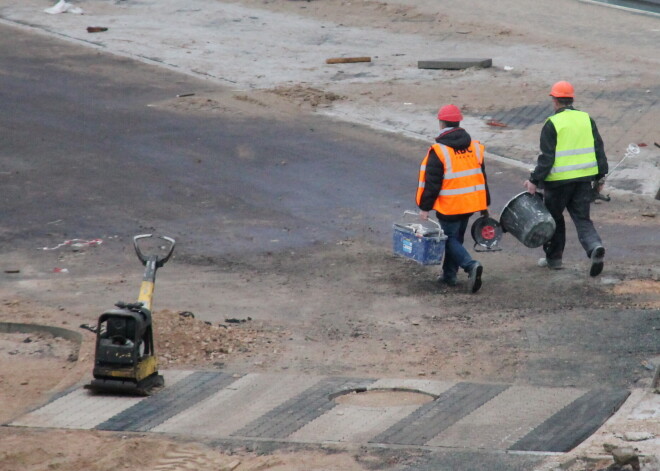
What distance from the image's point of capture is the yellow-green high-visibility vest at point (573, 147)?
11.9 meters

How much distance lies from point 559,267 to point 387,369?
331cm

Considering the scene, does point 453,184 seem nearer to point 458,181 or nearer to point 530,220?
point 458,181

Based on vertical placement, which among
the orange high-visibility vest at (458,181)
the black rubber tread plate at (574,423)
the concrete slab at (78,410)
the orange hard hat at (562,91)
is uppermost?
the orange hard hat at (562,91)

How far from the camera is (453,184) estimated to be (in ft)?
38.6

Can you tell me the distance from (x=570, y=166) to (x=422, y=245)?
172 centimetres

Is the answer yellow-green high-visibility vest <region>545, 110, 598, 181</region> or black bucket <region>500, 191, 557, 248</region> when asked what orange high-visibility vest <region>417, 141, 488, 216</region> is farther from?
yellow-green high-visibility vest <region>545, 110, 598, 181</region>

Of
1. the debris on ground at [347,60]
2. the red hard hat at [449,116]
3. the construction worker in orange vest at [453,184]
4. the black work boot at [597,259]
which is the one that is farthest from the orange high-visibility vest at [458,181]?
the debris on ground at [347,60]

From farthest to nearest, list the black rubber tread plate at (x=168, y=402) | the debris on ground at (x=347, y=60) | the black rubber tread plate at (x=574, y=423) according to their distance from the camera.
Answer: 1. the debris on ground at (x=347, y=60)
2. the black rubber tread plate at (x=168, y=402)
3. the black rubber tread plate at (x=574, y=423)

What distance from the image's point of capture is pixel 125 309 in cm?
919

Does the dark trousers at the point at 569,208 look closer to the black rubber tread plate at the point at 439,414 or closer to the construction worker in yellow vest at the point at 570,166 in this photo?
the construction worker in yellow vest at the point at 570,166

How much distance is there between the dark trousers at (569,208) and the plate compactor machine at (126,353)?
4742 millimetres

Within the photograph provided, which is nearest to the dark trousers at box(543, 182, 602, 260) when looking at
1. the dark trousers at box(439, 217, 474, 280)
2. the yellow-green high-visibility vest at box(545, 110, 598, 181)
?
the yellow-green high-visibility vest at box(545, 110, 598, 181)

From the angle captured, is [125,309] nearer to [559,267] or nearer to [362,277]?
[362,277]

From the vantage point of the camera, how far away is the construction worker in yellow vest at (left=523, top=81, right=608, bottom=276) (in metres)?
11.9
